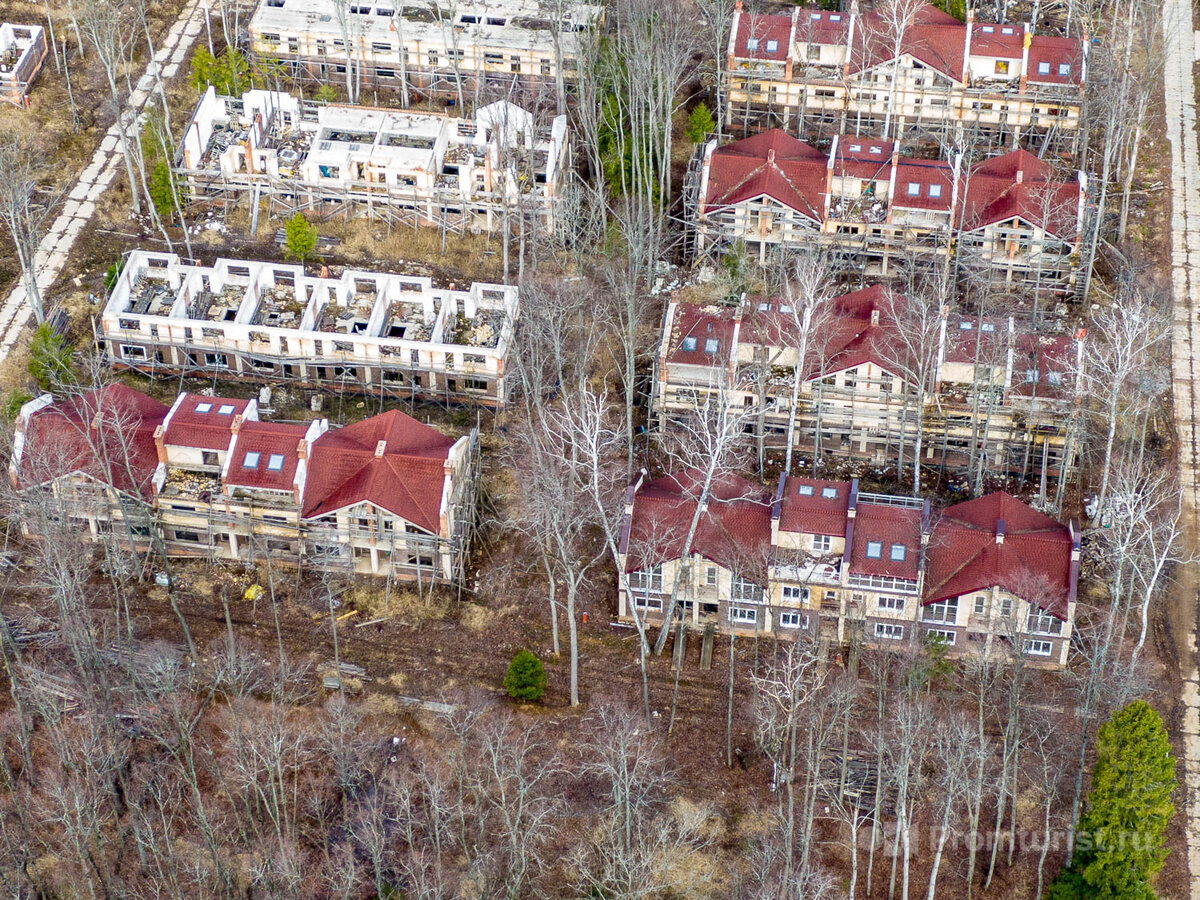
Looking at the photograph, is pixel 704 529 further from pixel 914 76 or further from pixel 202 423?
pixel 914 76

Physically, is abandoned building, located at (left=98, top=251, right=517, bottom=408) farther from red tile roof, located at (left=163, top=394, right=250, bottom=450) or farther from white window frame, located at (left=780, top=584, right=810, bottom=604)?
white window frame, located at (left=780, top=584, right=810, bottom=604)

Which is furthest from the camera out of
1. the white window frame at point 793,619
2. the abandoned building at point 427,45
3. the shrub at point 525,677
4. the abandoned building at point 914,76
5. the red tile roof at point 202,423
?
the abandoned building at point 427,45

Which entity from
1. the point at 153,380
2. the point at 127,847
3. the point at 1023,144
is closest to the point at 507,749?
the point at 127,847

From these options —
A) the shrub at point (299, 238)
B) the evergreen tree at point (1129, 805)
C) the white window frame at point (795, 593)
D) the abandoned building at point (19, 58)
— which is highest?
the abandoned building at point (19, 58)

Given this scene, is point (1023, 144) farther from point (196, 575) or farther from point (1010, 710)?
point (196, 575)

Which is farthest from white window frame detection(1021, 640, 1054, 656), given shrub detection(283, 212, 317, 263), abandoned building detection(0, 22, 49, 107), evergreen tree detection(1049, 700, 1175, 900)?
abandoned building detection(0, 22, 49, 107)

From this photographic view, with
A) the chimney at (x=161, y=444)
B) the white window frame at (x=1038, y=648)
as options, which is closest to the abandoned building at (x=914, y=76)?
the white window frame at (x=1038, y=648)

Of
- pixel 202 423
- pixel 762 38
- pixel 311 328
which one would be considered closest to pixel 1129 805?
pixel 202 423

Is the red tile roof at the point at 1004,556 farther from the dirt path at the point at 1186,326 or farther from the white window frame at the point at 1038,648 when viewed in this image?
the dirt path at the point at 1186,326
